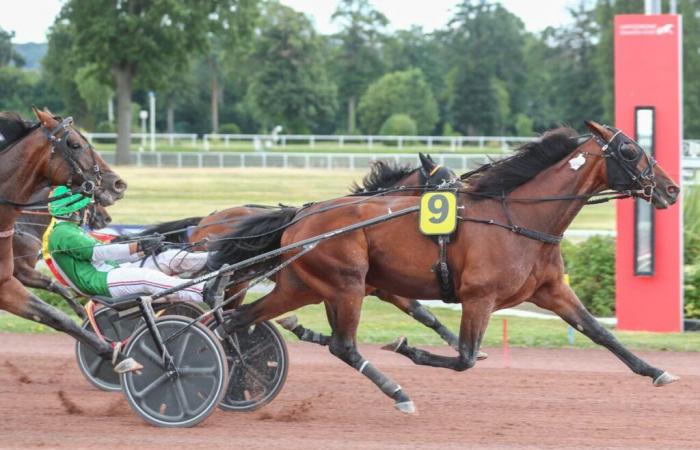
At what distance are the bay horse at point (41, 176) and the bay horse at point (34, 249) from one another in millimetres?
2168

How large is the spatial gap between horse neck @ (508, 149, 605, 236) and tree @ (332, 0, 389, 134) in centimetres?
5396

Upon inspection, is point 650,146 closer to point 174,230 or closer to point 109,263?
point 174,230

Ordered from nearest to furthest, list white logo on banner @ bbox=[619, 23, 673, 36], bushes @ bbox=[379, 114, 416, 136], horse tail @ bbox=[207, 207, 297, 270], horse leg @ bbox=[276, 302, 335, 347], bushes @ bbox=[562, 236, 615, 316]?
horse tail @ bbox=[207, 207, 297, 270]
horse leg @ bbox=[276, 302, 335, 347]
white logo on banner @ bbox=[619, 23, 673, 36]
bushes @ bbox=[562, 236, 615, 316]
bushes @ bbox=[379, 114, 416, 136]

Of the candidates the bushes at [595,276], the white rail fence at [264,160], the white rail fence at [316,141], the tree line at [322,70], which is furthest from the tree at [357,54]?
the bushes at [595,276]

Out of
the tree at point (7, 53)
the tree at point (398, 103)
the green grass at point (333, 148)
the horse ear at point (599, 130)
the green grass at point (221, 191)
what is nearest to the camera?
the horse ear at point (599, 130)

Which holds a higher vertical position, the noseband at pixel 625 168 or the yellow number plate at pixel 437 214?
the noseband at pixel 625 168

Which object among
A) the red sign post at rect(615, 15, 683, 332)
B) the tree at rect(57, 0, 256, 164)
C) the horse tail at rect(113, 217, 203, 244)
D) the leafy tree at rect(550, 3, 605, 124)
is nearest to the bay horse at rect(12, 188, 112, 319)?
the horse tail at rect(113, 217, 203, 244)

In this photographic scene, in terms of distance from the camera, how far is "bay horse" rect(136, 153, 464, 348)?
7705 mm

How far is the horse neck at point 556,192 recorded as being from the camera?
22.6ft

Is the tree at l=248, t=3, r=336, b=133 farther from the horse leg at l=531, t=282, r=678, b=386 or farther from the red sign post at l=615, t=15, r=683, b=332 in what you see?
the horse leg at l=531, t=282, r=678, b=386

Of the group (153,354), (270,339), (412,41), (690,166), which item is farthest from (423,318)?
(412,41)

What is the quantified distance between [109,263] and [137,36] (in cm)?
3217

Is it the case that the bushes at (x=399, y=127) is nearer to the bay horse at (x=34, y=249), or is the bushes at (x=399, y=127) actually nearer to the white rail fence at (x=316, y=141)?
Result: the white rail fence at (x=316, y=141)

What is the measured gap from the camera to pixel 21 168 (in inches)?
261
